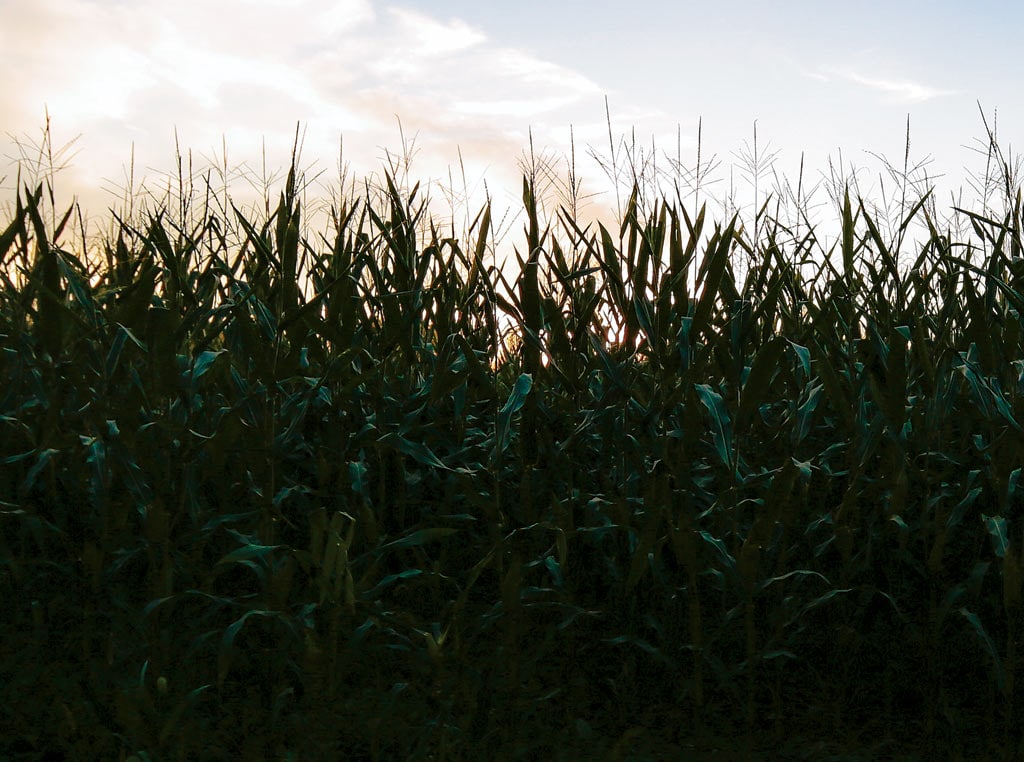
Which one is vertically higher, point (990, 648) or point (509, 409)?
point (509, 409)

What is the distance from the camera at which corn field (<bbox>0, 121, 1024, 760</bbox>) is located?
6.73 ft

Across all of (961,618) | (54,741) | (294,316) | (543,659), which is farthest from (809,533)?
(54,741)

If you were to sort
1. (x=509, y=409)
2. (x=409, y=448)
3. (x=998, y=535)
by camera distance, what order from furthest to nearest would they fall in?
1. (x=409, y=448)
2. (x=509, y=409)
3. (x=998, y=535)

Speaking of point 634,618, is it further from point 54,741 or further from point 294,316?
point 54,741

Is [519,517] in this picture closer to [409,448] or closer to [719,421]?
[409,448]

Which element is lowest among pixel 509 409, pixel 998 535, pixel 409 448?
pixel 998 535

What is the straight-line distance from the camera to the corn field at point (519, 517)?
2.05 meters

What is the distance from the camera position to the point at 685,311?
2.23 m

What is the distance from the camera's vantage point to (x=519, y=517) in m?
2.39

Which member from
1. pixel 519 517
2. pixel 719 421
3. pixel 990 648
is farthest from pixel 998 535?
pixel 519 517

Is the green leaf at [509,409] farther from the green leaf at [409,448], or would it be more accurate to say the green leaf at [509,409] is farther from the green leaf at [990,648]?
the green leaf at [990,648]

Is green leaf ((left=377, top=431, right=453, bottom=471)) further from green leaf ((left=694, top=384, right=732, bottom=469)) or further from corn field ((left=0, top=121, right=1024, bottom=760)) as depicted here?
green leaf ((left=694, top=384, right=732, bottom=469))

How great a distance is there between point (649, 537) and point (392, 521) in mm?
913

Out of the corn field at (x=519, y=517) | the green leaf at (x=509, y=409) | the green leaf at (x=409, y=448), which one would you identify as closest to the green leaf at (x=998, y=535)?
the corn field at (x=519, y=517)
